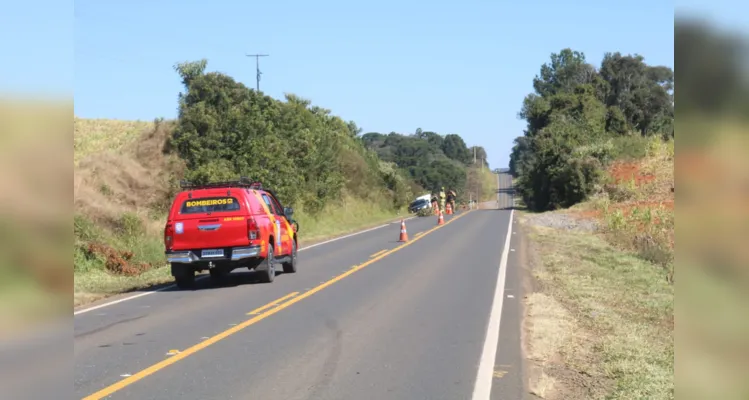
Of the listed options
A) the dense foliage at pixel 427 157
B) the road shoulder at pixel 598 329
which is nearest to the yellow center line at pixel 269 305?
the road shoulder at pixel 598 329

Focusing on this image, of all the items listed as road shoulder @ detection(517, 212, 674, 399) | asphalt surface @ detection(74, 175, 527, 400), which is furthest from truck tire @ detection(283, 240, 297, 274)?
road shoulder @ detection(517, 212, 674, 399)

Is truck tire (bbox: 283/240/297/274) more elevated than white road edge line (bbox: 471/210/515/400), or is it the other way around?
truck tire (bbox: 283/240/297/274)

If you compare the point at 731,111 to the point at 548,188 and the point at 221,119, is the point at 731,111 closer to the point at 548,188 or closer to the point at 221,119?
Answer: the point at 221,119

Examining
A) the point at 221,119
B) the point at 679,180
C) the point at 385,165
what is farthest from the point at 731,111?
the point at 385,165

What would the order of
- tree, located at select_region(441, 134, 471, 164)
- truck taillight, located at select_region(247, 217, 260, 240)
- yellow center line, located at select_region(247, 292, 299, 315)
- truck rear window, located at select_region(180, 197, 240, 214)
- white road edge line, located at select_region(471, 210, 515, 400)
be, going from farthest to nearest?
1. tree, located at select_region(441, 134, 471, 164)
2. truck rear window, located at select_region(180, 197, 240, 214)
3. truck taillight, located at select_region(247, 217, 260, 240)
4. yellow center line, located at select_region(247, 292, 299, 315)
5. white road edge line, located at select_region(471, 210, 515, 400)

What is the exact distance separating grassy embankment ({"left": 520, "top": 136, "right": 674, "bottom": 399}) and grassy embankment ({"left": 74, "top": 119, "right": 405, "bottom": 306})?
7.26 meters

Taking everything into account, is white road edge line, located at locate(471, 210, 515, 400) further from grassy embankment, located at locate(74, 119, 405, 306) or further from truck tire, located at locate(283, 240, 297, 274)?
grassy embankment, located at locate(74, 119, 405, 306)

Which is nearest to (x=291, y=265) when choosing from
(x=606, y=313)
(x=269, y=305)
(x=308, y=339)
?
→ (x=269, y=305)

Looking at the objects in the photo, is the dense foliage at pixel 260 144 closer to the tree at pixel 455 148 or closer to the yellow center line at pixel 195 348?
the yellow center line at pixel 195 348

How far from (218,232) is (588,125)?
180 ft

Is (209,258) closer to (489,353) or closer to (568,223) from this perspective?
(489,353)

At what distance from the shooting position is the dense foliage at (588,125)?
58.4m

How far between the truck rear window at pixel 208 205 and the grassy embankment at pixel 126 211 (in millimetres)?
2269

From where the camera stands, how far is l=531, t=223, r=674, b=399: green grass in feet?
26.1
